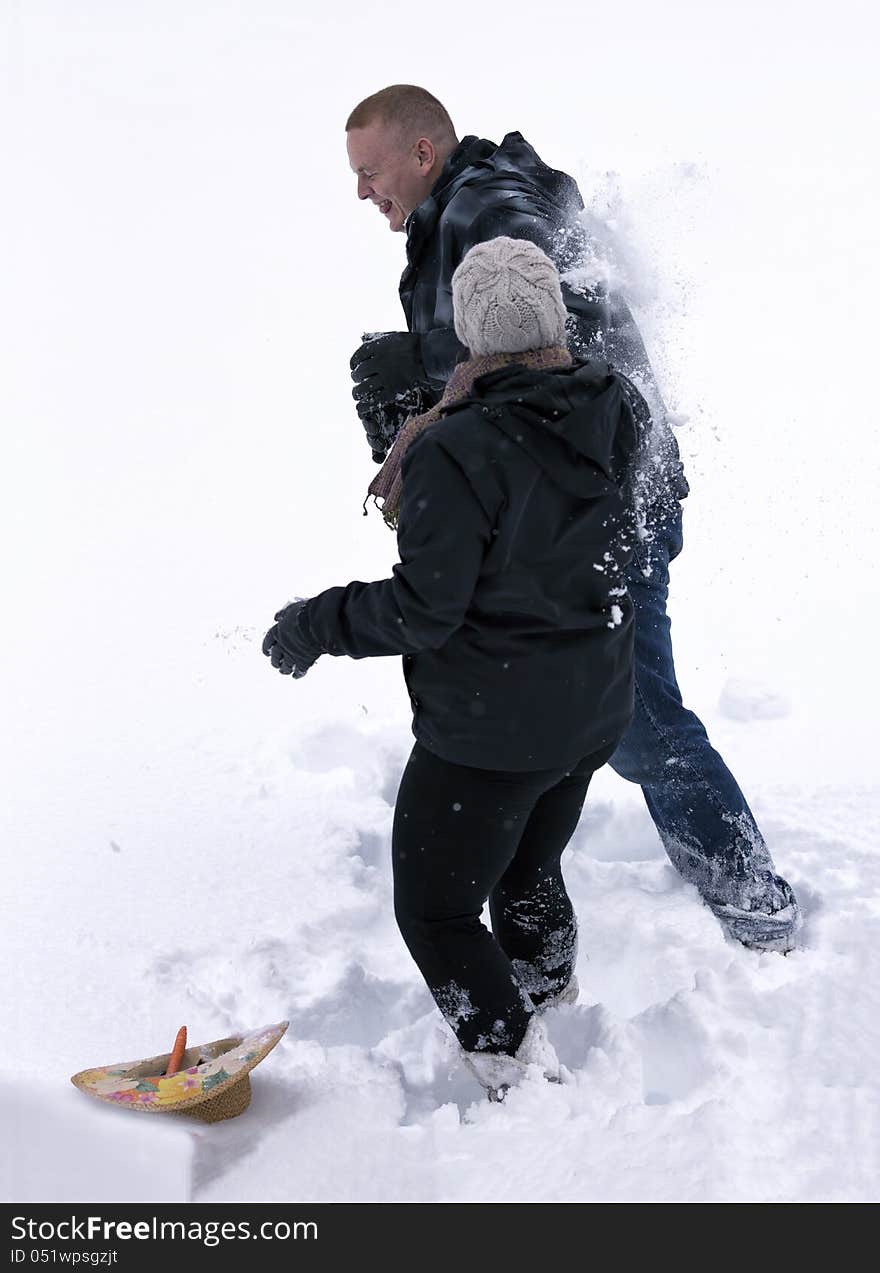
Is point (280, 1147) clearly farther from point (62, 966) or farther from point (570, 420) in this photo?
point (570, 420)

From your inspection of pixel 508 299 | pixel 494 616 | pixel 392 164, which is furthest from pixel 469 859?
pixel 392 164

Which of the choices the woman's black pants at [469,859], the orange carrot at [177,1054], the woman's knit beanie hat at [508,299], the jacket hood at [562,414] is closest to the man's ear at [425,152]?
the woman's knit beanie hat at [508,299]

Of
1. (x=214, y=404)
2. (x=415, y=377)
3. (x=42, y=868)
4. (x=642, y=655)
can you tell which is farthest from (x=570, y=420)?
(x=214, y=404)

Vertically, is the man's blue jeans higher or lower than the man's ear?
lower

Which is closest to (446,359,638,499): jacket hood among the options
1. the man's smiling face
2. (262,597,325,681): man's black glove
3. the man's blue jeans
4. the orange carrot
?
(262,597,325,681): man's black glove

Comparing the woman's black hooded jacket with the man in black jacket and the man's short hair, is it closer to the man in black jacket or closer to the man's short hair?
the man in black jacket

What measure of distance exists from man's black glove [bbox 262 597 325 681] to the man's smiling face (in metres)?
1.22

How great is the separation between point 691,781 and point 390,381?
1174 mm

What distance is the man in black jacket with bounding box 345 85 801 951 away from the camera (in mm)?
2307

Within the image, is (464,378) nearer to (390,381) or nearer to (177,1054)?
(390,381)

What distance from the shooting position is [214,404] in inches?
304

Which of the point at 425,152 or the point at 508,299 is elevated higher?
the point at 425,152

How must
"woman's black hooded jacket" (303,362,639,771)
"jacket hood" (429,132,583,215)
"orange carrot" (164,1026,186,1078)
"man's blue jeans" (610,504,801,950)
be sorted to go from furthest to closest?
"man's blue jeans" (610,504,801,950), "jacket hood" (429,132,583,215), "orange carrot" (164,1026,186,1078), "woman's black hooded jacket" (303,362,639,771)

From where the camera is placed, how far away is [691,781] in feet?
8.52
